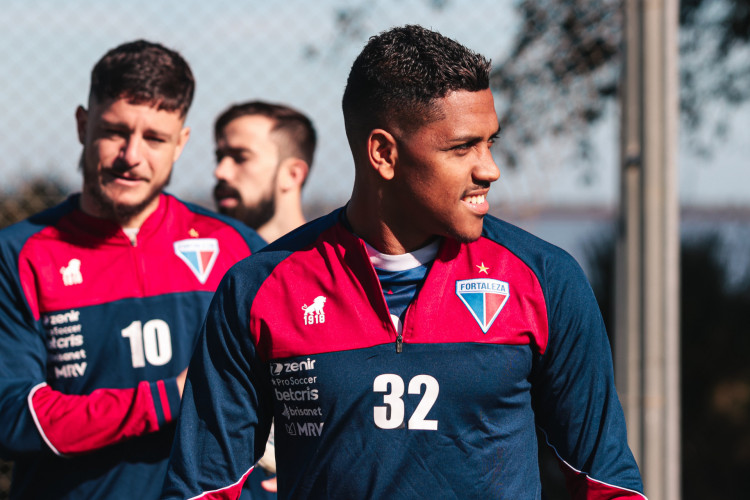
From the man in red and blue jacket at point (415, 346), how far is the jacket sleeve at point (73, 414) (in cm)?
46

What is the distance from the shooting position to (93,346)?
91.4 inches

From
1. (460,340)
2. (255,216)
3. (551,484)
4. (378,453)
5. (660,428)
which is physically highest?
(255,216)

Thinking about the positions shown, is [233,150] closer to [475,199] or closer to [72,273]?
[72,273]

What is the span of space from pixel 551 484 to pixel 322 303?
165 inches

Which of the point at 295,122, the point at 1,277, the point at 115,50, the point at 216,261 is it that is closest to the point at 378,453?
the point at 216,261

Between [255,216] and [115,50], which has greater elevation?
[115,50]

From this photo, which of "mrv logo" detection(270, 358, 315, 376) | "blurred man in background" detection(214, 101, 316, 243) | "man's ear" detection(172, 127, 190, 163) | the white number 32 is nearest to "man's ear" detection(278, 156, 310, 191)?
"blurred man in background" detection(214, 101, 316, 243)

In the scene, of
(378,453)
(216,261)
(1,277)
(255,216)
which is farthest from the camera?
(255,216)

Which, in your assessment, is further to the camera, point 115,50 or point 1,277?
point 115,50

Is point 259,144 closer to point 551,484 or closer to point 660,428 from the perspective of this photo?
point 660,428

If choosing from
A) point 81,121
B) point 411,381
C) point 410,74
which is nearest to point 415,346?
point 411,381

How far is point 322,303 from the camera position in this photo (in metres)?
1.76

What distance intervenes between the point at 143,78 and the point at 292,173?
3.28ft

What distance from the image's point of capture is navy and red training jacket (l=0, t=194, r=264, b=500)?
2182 mm
